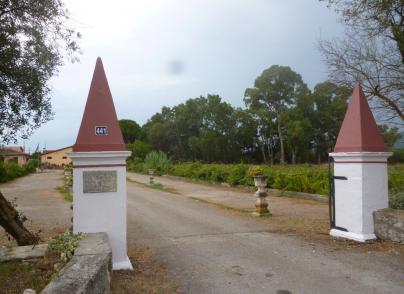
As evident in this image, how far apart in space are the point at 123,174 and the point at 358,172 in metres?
4.76

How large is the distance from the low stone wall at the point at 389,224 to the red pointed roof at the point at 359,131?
4.17ft

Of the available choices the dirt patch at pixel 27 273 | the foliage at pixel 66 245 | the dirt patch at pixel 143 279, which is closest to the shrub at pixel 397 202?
the dirt patch at pixel 143 279

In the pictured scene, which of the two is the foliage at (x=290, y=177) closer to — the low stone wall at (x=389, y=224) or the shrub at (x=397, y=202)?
the shrub at (x=397, y=202)

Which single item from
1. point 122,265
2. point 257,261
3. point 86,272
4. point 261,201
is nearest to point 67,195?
point 261,201

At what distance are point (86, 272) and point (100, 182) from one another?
2089 mm

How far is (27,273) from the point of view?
5.39 m

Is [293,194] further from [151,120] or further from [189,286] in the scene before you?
[151,120]

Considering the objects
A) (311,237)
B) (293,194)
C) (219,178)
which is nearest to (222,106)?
(219,178)

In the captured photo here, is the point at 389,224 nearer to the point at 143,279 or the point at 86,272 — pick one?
the point at 143,279

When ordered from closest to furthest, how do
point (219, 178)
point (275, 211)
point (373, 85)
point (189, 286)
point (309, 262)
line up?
point (189, 286) < point (309, 262) < point (373, 85) < point (275, 211) < point (219, 178)

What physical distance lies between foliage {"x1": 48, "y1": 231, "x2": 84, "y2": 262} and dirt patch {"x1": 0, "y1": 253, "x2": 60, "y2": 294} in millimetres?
123

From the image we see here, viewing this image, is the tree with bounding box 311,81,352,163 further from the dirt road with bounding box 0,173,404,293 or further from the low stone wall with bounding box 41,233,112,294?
the low stone wall with bounding box 41,233,112,294

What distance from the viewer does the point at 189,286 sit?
18.5 ft

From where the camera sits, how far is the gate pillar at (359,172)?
26.2 ft
